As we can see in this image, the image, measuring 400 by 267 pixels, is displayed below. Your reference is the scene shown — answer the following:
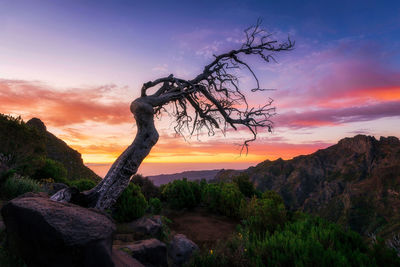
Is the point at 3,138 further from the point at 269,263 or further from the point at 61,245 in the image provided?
the point at 269,263

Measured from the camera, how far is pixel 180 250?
7211mm

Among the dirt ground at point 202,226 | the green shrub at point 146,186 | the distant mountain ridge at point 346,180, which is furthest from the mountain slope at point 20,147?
the distant mountain ridge at point 346,180

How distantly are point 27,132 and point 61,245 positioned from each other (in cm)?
1229

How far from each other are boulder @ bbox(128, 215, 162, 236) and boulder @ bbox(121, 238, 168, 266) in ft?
5.82

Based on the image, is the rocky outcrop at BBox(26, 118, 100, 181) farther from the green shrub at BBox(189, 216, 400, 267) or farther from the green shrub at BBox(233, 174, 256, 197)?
the green shrub at BBox(189, 216, 400, 267)

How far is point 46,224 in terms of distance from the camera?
3812 millimetres

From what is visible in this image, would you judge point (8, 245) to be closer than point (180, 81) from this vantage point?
Yes

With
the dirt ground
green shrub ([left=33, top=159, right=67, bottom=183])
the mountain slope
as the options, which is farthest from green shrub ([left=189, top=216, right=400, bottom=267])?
green shrub ([left=33, top=159, right=67, bottom=183])

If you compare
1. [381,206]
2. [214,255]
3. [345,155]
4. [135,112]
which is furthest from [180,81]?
[345,155]

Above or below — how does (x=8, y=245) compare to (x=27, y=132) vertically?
below

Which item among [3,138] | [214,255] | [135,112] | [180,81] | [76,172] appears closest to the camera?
[214,255]

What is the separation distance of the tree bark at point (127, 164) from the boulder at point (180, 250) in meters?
2.35

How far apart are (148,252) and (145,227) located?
88.2 inches

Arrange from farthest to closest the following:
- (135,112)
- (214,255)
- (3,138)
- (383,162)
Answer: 1. (383,162)
2. (3,138)
3. (135,112)
4. (214,255)
